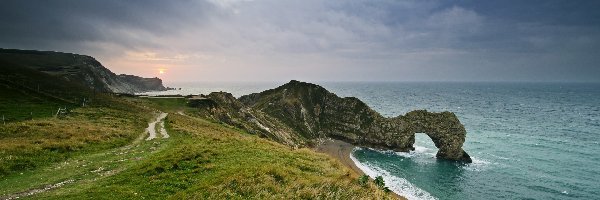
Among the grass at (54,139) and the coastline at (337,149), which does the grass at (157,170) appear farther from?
the coastline at (337,149)

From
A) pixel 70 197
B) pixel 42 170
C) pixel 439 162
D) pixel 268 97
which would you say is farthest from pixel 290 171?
pixel 268 97

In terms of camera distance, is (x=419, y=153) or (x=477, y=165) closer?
(x=477, y=165)

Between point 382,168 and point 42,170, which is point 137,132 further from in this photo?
point 382,168

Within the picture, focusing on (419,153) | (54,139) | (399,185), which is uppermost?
(54,139)

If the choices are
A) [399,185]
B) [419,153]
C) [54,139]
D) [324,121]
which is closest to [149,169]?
[54,139]

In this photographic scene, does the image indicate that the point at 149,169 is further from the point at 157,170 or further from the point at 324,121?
the point at 324,121

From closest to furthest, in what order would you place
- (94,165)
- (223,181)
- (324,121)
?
(223,181) → (94,165) → (324,121)

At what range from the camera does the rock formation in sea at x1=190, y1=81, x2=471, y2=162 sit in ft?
349

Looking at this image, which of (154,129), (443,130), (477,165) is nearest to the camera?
(154,129)

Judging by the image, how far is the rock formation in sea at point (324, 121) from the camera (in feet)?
349

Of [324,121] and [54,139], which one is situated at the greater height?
[54,139]

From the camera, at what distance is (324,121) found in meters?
143

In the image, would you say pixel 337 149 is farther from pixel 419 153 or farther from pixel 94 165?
pixel 94 165

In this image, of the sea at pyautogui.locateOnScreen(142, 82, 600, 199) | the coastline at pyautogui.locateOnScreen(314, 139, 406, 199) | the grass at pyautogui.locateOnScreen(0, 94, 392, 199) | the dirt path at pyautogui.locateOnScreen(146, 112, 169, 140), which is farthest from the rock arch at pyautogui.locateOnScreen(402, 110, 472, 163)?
the grass at pyautogui.locateOnScreen(0, 94, 392, 199)
